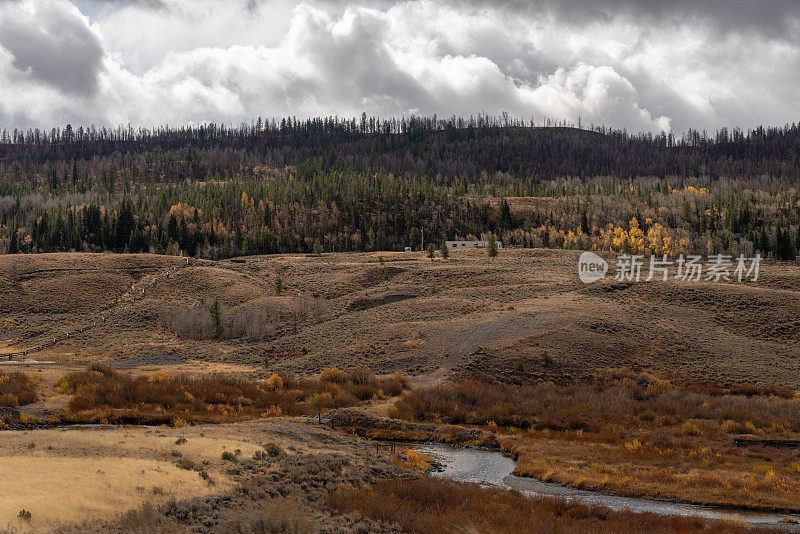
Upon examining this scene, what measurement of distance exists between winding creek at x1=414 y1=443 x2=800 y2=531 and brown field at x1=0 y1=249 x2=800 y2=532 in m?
0.88

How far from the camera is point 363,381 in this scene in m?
55.2

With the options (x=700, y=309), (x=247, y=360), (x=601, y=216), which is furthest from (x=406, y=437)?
(x=601, y=216)

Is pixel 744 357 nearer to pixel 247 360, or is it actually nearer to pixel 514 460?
pixel 514 460

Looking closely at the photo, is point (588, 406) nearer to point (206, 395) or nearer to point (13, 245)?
point (206, 395)

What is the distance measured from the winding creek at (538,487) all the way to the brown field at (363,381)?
88cm

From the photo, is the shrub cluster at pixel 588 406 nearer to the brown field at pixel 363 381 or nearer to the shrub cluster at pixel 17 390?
the brown field at pixel 363 381

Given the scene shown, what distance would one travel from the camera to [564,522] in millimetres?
22953

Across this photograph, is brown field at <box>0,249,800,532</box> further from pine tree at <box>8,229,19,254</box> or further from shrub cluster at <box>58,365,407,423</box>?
pine tree at <box>8,229,19,254</box>

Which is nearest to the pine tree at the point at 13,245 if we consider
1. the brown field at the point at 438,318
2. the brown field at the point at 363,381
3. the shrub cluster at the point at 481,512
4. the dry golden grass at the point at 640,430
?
the brown field at the point at 363,381

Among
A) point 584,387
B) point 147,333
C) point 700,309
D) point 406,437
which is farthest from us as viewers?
point 147,333

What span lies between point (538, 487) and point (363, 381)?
26328mm

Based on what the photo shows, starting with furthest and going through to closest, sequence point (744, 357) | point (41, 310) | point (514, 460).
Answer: point (41, 310)
point (744, 357)
point (514, 460)

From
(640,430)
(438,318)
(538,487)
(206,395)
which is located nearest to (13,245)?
(438,318)

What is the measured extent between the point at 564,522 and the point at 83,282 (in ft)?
313
